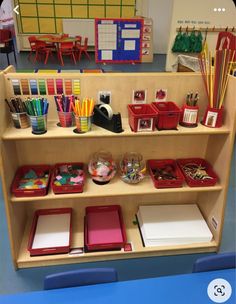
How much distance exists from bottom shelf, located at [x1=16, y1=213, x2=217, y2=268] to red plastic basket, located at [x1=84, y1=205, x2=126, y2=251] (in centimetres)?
6

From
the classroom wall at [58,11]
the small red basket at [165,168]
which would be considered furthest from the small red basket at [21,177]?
the classroom wall at [58,11]

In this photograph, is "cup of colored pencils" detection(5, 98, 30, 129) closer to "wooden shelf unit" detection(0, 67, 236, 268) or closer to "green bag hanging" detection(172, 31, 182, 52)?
"wooden shelf unit" detection(0, 67, 236, 268)

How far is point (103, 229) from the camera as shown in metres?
1.92

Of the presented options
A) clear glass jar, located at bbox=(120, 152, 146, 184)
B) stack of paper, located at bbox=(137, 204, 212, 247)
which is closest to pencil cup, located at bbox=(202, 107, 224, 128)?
clear glass jar, located at bbox=(120, 152, 146, 184)

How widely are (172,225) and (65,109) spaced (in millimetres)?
1114

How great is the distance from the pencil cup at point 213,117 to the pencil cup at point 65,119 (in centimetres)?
78

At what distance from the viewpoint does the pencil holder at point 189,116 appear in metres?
1.57

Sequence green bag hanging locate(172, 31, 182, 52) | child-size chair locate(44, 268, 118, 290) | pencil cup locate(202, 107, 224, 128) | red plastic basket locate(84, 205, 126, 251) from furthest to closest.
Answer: green bag hanging locate(172, 31, 182, 52), red plastic basket locate(84, 205, 126, 251), pencil cup locate(202, 107, 224, 128), child-size chair locate(44, 268, 118, 290)

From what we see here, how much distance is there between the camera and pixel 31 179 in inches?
67.6

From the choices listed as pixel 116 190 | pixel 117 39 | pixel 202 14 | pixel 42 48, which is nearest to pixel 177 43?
pixel 202 14

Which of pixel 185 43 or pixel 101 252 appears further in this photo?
pixel 185 43

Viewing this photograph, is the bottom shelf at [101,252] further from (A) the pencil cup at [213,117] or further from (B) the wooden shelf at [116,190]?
(A) the pencil cup at [213,117]

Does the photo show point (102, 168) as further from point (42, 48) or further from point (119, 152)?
point (42, 48)

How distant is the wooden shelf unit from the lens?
5.02ft
